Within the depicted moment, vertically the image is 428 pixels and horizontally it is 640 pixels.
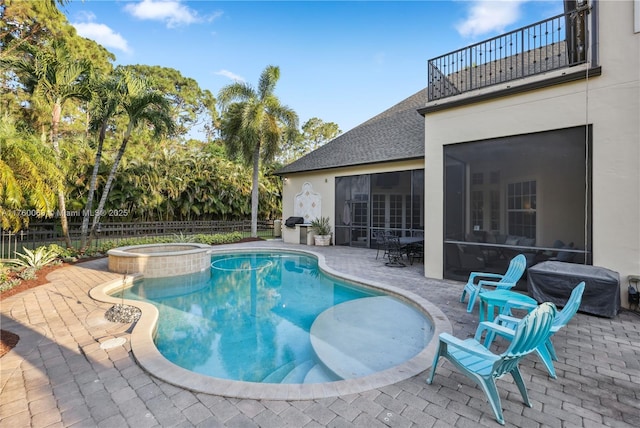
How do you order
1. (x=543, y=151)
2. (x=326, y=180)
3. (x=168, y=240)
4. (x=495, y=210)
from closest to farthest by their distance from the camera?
(x=543, y=151), (x=495, y=210), (x=168, y=240), (x=326, y=180)

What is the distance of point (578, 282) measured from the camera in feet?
16.3

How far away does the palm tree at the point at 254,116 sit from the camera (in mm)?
14797

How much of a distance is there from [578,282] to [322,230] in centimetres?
1058

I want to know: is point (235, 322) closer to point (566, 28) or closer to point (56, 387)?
point (56, 387)

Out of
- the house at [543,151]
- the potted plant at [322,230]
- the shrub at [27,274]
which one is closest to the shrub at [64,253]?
the shrub at [27,274]

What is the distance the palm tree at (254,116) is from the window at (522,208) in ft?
37.9

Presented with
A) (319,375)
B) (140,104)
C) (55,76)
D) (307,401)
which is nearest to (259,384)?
(307,401)

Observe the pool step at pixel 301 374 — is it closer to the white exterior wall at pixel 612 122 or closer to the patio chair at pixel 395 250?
the white exterior wall at pixel 612 122

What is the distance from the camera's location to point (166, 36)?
482 inches

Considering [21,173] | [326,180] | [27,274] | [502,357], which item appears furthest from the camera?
[326,180]

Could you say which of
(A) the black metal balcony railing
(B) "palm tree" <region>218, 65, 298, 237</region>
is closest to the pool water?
(A) the black metal balcony railing

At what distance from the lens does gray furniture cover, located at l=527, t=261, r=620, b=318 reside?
4.85 metres

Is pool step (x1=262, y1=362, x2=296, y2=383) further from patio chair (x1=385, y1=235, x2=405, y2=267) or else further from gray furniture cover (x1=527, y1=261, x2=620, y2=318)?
patio chair (x1=385, y1=235, x2=405, y2=267)

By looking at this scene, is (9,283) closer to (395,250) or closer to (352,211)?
(395,250)
